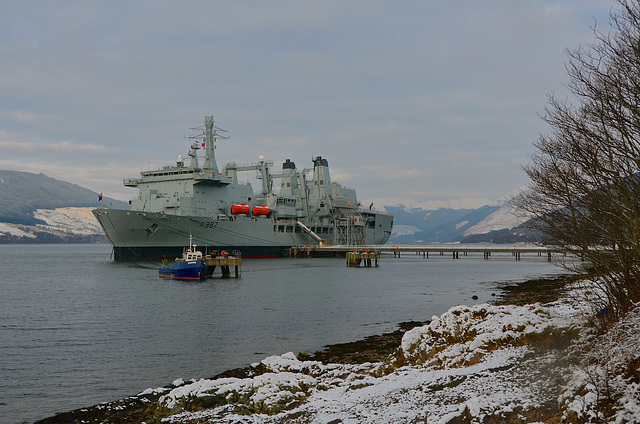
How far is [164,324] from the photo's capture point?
25.1 meters

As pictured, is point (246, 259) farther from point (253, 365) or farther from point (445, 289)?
point (253, 365)

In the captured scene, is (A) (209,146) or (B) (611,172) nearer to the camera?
(B) (611,172)

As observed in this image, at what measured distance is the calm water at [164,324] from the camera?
15.3m

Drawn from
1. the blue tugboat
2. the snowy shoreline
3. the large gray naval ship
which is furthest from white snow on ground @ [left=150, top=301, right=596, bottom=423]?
the large gray naval ship

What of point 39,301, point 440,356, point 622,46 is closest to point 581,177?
point 622,46

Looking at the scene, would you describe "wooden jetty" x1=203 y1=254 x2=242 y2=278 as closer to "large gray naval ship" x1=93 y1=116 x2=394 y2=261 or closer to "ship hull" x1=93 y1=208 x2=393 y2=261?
"large gray naval ship" x1=93 y1=116 x2=394 y2=261

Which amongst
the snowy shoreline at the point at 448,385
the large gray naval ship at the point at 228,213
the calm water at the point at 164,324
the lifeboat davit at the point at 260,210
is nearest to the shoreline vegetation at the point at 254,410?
the snowy shoreline at the point at 448,385

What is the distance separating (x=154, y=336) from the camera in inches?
872

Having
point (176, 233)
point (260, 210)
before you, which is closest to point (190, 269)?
point (176, 233)

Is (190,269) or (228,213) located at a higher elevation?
(228,213)

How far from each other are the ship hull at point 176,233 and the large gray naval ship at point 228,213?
0.11 meters

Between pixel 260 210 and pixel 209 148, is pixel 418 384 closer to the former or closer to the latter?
pixel 260 210

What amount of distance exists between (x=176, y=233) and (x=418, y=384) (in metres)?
58.9

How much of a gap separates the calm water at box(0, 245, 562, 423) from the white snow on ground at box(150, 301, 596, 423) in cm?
334
